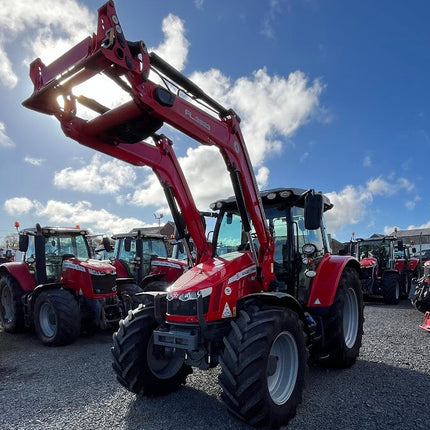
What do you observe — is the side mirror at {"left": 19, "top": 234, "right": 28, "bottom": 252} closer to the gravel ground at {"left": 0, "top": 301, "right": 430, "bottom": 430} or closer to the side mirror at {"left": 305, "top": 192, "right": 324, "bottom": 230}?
the gravel ground at {"left": 0, "top": 301, "right": 430, "bottom": 430}

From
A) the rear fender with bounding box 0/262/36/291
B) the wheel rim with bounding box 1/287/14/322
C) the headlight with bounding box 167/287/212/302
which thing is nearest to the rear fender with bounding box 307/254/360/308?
the headlight with bounding box 167/287/212/302

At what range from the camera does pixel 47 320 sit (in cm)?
715

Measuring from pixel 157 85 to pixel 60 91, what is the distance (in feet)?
3.26

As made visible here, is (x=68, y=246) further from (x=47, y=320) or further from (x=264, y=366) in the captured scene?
(x=264, y=366)

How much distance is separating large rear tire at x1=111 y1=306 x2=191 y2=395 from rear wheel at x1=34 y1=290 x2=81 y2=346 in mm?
3071

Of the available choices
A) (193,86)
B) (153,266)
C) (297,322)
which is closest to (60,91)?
(193,86)

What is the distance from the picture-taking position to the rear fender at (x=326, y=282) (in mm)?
4629

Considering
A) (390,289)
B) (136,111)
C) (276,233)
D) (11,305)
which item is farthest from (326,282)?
(390,289)

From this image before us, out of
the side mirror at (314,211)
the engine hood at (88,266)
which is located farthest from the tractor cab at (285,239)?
the engine hood at (88,266)

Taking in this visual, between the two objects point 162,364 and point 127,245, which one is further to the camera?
point 127,245

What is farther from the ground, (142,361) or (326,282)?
(326,282)

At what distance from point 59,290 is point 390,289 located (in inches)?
399

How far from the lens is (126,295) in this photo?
760 cm

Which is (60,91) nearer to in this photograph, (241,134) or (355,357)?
(241,134)
